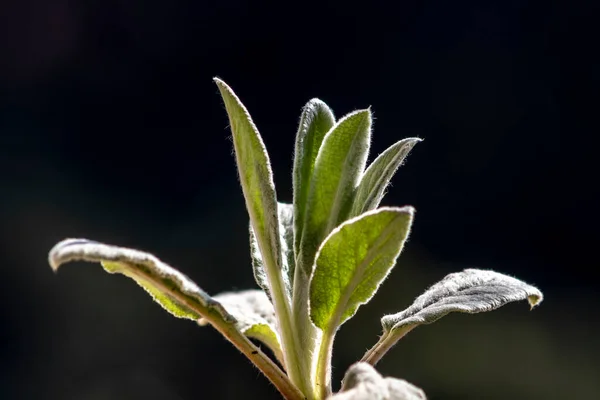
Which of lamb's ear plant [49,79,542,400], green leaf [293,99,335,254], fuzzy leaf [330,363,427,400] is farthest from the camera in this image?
green leaf [293,99,335,254]

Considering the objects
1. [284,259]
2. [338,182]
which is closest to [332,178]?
[338,182]

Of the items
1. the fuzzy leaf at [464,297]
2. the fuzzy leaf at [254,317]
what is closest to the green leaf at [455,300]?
the fuzzy leaf at [464,297]

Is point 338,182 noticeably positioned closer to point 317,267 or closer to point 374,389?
point 317,267

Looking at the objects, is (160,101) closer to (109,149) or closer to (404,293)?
(109,149)

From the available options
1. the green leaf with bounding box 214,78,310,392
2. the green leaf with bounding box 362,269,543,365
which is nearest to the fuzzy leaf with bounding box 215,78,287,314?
the green leaf with bounding box 214,78,310,392

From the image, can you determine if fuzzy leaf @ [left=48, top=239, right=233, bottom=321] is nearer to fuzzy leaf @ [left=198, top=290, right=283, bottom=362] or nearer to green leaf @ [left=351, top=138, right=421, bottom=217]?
fuzzy leaf @ [left=198, top=290, right=283, bottom=362]

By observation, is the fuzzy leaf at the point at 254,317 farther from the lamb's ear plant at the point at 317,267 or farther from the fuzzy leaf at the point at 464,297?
the fuzzy leaf at the point at 464,297

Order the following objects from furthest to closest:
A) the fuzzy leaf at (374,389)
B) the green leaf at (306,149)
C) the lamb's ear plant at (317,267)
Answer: the green leaf at (306,149) < the lamb's ear plant at (317,267) < the fuzzy leaf at (374,389)
